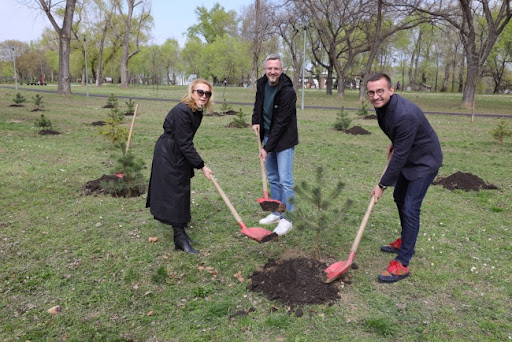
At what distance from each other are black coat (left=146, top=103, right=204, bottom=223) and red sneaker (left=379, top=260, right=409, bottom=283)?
7.35ft

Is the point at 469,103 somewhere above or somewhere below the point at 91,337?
above

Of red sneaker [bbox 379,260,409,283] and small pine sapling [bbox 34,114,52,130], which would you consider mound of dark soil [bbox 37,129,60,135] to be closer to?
small pine sapling [bbox 34,114,52,130]

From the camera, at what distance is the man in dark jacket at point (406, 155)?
11.4 ft

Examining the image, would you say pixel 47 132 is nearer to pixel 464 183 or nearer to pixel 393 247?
pixel 393 247

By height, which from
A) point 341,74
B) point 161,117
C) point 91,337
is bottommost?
point 91,337

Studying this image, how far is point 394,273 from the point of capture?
381 cm

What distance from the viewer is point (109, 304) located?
338cm

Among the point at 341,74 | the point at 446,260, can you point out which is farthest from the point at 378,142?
the point at 341,74

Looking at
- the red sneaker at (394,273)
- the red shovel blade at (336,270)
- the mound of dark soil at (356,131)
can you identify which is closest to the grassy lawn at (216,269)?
the red sneaker at (394,273)

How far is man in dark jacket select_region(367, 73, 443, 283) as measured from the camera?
347 cm

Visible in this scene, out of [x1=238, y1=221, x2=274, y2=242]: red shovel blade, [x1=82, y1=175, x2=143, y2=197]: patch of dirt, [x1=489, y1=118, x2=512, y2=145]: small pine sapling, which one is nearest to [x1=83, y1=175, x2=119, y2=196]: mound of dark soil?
[x1=82, y1=175, x2=143, y2=197]: patch of dirt

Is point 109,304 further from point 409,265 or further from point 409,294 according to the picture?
point 409,265

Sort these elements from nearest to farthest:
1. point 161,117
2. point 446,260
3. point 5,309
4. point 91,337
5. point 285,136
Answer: point 91,337 → point 5,309 → point 446,260 → point 285,136 → point 161,117

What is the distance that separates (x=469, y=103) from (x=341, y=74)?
1091 centimetres
